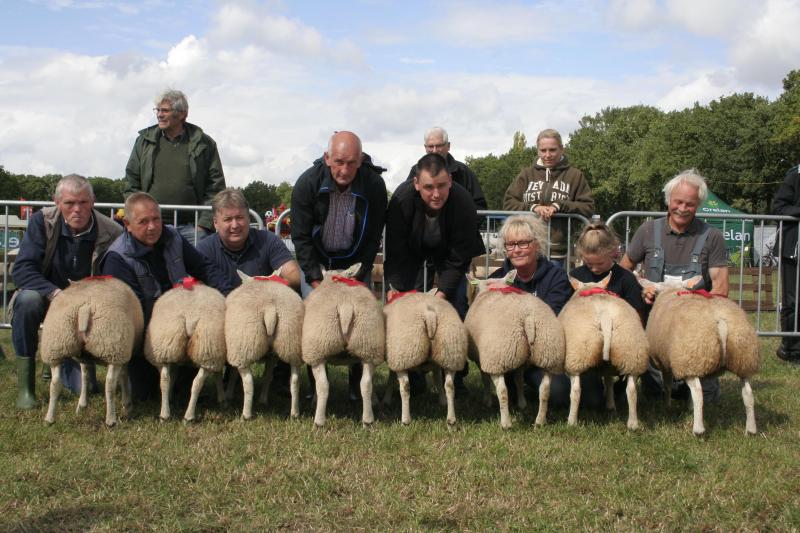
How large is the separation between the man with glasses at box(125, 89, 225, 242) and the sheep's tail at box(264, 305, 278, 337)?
9.51ft

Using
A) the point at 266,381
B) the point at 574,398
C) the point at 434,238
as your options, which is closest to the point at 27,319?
the point at 266,381

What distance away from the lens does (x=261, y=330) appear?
5531mm

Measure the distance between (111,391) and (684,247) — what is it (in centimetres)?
504

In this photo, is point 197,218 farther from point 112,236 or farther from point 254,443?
point 254,443

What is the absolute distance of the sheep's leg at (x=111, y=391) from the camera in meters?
5.47

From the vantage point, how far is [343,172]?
6.20 metres

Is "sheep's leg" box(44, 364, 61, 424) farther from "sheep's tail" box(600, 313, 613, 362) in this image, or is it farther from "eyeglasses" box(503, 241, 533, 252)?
"sheep's tail" box(600, 313, 613, 362)

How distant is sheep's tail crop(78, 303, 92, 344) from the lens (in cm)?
534

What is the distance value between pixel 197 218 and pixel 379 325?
3.33m

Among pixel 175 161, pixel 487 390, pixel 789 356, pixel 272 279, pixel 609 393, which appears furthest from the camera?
pixel 789 356

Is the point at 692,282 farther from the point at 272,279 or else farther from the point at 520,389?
the point at 272,279

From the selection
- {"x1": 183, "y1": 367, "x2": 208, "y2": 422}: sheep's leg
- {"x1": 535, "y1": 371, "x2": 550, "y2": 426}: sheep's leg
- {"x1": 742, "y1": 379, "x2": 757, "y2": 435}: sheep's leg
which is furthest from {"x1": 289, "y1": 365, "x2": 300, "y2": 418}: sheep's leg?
{"x1": 742, "y1": 379, "x2": 757, "y2": 435}: sheep's leg

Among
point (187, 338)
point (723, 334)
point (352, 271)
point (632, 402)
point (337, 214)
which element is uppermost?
point (337, 214)

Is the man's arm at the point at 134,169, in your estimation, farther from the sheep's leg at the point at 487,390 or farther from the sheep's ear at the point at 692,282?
the sheep's ear at the point at 692,282
